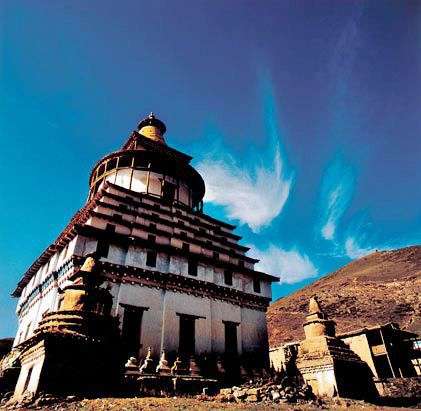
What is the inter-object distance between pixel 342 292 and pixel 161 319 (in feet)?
178

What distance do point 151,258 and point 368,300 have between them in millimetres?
48138

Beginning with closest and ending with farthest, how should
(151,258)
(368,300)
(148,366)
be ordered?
(148,366) → (151,258) → (368,300)

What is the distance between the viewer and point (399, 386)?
2261 cm

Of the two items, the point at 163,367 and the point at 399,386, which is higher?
the point at 163,367

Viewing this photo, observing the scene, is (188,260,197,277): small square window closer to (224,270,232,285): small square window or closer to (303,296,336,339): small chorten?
(224,270,232,285): small square window

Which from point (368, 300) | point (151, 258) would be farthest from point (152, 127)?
point (368, 300)

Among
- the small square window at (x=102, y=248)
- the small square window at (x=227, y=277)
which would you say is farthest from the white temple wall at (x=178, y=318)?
the small square window at (x=102, y=248)

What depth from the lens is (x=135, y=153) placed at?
32750 millimetres

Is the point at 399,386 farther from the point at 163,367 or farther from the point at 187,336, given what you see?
the point at 163,367

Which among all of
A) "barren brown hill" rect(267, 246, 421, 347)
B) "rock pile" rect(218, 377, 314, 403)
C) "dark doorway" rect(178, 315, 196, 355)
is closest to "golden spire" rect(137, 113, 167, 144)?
"dark doorway" rect(178, 315, 196, 355)

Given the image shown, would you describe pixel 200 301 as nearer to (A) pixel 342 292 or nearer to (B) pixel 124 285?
(B) pixel 124 285

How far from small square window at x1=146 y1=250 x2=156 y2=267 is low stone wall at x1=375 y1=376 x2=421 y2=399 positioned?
17.2 meters

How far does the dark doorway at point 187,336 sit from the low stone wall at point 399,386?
12.7 m

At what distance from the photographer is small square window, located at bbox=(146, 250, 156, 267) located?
78.8 ft
